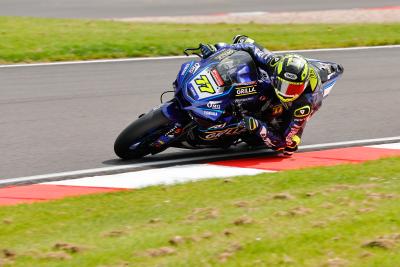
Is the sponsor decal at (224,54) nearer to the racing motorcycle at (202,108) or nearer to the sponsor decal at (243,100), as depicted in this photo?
the racing motorcycle at (202,108)

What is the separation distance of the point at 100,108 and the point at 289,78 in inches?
131

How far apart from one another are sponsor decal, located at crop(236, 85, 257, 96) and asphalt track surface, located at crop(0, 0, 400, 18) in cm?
1171

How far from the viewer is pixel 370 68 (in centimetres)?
1390

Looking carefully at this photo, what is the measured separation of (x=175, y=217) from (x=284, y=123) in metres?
2.98

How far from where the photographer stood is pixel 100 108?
36.9 ft

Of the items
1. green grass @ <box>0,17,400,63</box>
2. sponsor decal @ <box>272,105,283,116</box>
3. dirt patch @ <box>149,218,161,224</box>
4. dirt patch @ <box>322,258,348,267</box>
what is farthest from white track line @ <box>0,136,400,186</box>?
green grass @ <box>0,17,400,63</box>

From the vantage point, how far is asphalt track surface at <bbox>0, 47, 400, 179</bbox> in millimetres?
9328

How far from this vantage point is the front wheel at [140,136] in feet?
29.0

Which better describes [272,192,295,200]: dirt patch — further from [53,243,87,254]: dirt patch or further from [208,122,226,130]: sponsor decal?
[53,243,87,254]: dirt patch

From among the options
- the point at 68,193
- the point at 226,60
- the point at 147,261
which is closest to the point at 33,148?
the point at 68,193

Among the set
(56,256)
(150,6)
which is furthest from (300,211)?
(150,6)

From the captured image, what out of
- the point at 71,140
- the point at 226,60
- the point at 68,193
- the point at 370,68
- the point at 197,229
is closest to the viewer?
the point at 197,229

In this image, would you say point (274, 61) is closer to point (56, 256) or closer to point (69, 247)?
point (69, 247)

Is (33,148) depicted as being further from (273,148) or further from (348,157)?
(348,157)
